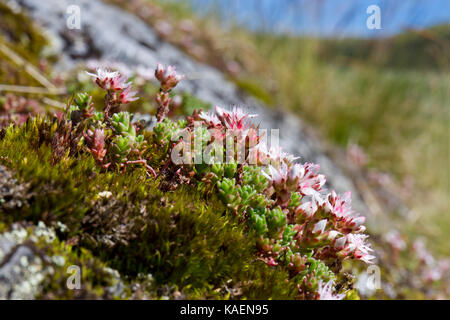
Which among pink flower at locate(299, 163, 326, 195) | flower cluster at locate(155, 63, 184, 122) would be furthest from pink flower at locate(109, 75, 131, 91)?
pink flower at locate(299, 163, 326, 195)

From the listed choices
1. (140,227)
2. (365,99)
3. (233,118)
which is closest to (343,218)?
(233,118)

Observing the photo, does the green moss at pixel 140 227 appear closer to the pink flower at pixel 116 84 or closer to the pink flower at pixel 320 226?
the pink flower at pixel 320 226

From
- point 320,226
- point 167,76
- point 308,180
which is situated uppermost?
point 167,76

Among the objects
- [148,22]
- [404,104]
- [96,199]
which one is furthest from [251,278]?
[404,104]

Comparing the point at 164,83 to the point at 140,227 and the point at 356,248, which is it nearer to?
the point at 140,227

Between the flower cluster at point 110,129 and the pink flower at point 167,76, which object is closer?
the flower cluster at point 110,129

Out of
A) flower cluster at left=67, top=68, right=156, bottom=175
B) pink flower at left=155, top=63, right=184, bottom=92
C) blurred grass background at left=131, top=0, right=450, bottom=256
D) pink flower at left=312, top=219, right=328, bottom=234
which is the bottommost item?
pink flower at left=312, top=219, right=328, bottom=234

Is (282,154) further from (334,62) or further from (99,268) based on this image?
(334,62)

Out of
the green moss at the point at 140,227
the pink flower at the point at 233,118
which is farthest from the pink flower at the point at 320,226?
the pink flower at the point at 233,118

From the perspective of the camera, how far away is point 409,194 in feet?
33.8

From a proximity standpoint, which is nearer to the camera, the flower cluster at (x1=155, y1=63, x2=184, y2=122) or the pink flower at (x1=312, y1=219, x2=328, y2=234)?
the pink flower at (x1=312, y1=219, x2=328, y2=234)

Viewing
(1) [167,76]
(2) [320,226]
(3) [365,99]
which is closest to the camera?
(2) [320,226]

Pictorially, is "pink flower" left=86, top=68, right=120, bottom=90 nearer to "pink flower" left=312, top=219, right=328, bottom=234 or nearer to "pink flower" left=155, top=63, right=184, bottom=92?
"pink flower" left=155, top=63, right=184, bottom=92

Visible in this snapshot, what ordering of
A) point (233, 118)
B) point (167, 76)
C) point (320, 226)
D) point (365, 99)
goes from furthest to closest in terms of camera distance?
point (365, 99)
point (167, 76)
point (233, 118)
point (320, 226)
